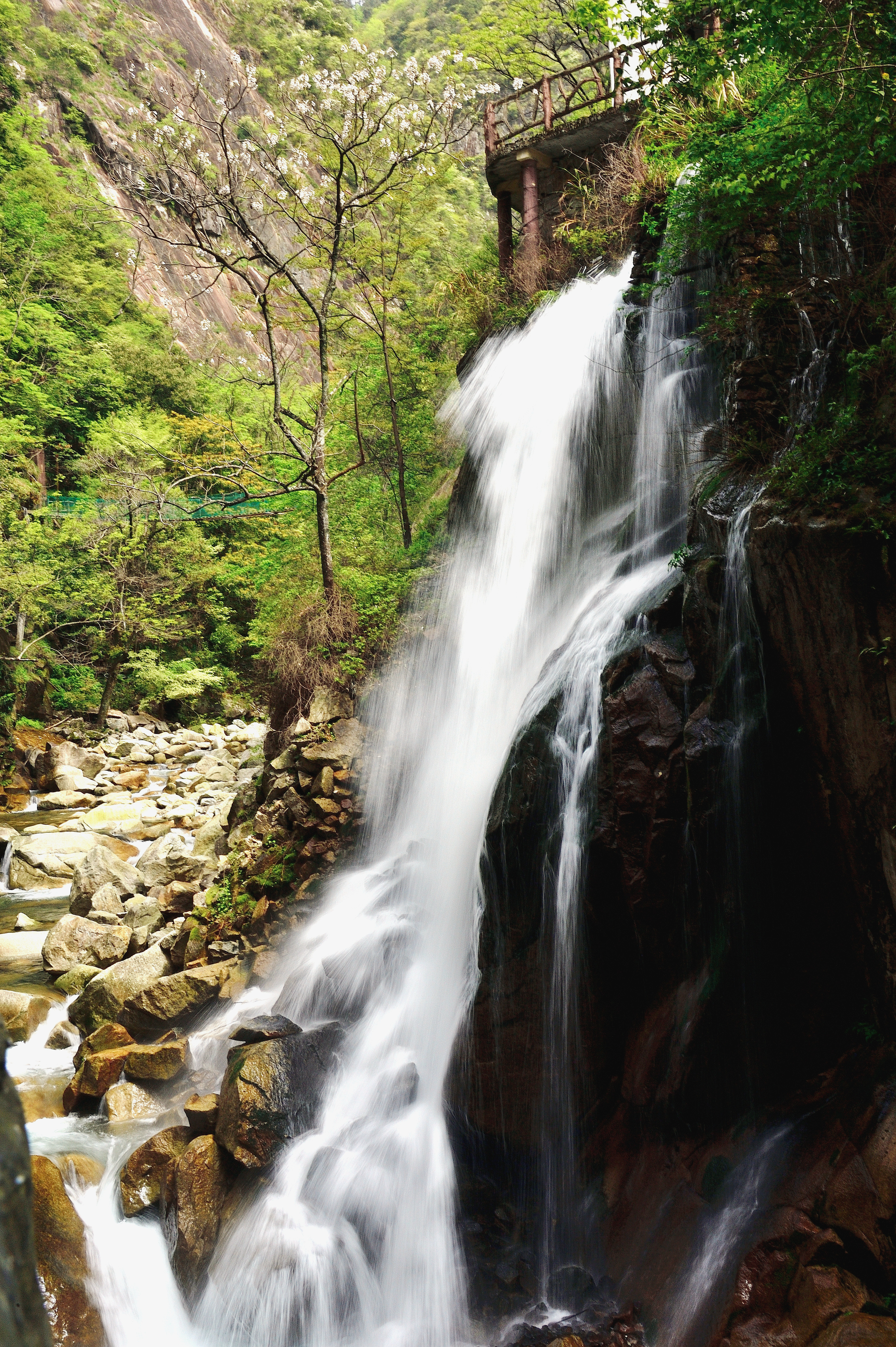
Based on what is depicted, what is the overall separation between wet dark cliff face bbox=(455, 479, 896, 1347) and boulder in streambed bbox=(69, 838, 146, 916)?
6.22 metres

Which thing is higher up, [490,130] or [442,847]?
[490,130]

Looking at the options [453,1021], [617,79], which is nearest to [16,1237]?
[453,1021]

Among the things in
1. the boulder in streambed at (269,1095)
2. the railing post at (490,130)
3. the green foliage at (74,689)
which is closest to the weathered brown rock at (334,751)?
the boulder in streambed at (269,1095)

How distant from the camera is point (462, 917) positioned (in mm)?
6707

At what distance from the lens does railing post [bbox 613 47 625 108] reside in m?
11.7

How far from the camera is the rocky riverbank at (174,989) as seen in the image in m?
5.17

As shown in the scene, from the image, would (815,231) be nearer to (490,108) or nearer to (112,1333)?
(112,1333)

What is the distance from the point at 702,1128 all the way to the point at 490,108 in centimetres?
1534

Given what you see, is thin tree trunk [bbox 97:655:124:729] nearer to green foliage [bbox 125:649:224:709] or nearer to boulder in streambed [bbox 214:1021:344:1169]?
green foliage [bbox 125:649:224:709]

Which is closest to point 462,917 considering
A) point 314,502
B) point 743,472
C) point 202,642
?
point 743,472

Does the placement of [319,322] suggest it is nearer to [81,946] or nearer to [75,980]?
[81,946]

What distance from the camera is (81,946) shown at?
8719 millimetres

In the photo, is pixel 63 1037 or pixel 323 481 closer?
pixel 63 1037

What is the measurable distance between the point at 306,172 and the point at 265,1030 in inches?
481
